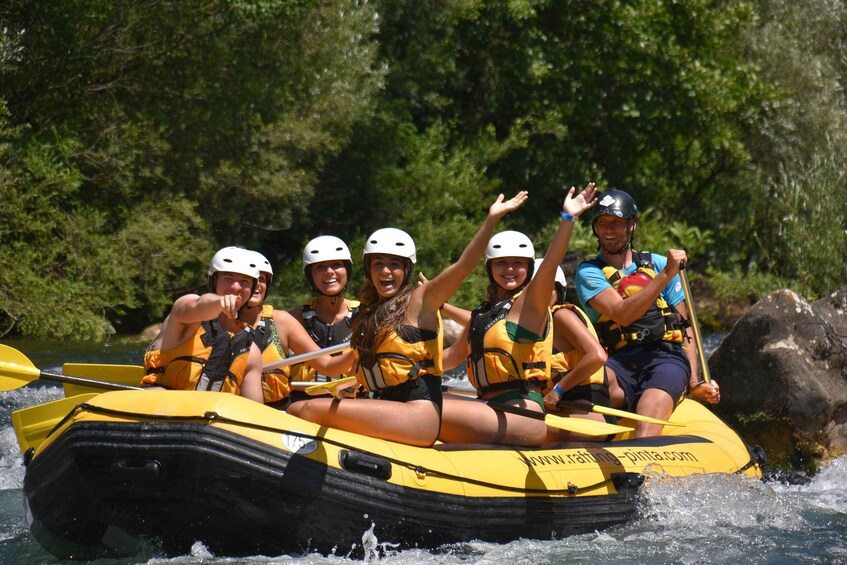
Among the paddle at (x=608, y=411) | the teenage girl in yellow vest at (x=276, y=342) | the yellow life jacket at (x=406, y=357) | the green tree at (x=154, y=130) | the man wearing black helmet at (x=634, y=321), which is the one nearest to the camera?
the yellow life jacket at (x=406, y=357)

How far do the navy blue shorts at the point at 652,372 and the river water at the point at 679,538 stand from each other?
1.83 feet

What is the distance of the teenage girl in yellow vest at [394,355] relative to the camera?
4.98 m

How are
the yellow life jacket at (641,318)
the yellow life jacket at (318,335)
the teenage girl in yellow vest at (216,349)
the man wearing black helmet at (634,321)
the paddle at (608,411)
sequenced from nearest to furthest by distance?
the teenage girl in yellow vest at (216,349)
the paddle at (608,411)
the man wearing black helmet at (634,321)
the yellow life jacket at (641,318)
the yellow life jacket at (318,335)

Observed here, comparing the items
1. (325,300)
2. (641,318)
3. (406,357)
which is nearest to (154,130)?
(325,300)

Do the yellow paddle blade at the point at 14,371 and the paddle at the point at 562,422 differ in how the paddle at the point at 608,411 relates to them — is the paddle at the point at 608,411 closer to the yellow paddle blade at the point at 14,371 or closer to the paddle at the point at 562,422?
the paddle at the point at 562,422

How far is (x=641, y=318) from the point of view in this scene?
642 cm

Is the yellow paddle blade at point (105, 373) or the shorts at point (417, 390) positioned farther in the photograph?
the yellow paddle blade at point (105, 373)

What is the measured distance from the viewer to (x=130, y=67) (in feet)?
45.2

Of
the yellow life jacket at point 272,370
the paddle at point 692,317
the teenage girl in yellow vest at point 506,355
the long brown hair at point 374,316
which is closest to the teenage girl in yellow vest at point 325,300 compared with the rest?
the yellow life jacket at point 272,370

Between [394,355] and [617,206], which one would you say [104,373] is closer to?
[394,355]

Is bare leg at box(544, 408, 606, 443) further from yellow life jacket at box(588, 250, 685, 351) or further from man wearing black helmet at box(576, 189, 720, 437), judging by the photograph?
yellow life jacket at box(588, 250, 685, 351)

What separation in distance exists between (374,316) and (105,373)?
2.49 meters

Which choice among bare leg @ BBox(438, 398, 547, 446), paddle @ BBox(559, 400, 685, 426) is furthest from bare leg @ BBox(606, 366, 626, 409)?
bare leg @ BBox(438, 398, 547, 446)

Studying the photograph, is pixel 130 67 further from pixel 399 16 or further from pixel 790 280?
pixel 790 280
